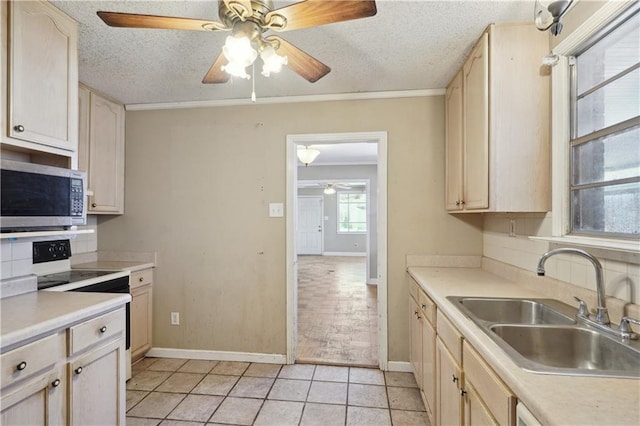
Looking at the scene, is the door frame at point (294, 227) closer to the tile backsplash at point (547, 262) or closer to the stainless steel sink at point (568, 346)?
the tile backsplash at point (547, 262)

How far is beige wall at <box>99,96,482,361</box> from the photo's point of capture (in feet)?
8.37

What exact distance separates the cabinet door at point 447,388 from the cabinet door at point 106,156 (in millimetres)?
2782

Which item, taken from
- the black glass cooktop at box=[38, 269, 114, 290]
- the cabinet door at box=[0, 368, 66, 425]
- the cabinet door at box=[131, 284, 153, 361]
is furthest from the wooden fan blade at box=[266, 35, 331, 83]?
the cabinet door at box=[131, 284, 153, 361]

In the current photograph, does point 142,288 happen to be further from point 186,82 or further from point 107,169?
point 186,82

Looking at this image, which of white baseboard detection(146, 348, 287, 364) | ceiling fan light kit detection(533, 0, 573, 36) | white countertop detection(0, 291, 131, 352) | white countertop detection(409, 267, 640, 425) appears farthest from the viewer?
white baseboard detection(146, 348, 287, 364)

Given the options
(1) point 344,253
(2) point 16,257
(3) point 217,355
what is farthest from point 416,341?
(1) point 344,253

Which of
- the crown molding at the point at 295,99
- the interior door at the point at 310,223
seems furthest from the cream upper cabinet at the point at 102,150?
the interior door at the point at 310,223

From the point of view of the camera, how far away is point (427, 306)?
1.86m

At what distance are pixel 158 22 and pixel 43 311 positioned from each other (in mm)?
1334

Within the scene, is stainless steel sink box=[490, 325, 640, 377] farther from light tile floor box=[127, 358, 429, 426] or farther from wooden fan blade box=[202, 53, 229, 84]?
wooden fan blade box=[202, 53, 229, 84]

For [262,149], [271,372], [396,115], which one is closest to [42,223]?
[262,149]

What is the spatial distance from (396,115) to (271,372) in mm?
2417

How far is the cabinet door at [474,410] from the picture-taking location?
100cm

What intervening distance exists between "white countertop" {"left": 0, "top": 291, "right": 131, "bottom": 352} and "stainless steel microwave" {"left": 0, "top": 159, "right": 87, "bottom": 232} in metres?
0.36
